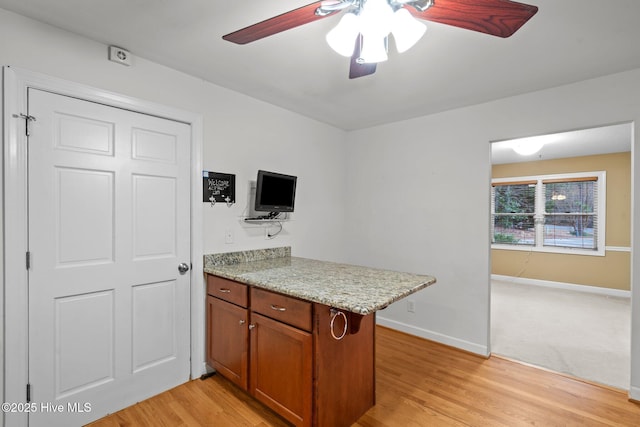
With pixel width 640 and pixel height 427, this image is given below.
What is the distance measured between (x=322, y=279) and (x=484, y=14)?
1.57 metres

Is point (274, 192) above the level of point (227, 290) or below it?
above

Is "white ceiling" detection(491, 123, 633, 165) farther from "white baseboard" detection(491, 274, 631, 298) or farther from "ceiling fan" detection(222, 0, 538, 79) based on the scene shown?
"ceiling fan" detection(222, 0, 538, 79)

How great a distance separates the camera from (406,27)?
1.19 metres

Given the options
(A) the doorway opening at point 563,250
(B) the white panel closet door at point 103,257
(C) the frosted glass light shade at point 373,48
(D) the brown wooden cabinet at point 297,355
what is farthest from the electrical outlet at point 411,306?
(C) the frosted glass light shade at point 373,48

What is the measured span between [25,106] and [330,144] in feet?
8.75

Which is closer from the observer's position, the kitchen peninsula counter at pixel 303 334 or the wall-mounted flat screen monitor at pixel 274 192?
the kitchen peninsula counter at pixel 303 334

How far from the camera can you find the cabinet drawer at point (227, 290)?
2.05 m

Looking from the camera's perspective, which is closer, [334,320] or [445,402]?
[334,320]

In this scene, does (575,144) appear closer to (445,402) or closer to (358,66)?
(445,402)

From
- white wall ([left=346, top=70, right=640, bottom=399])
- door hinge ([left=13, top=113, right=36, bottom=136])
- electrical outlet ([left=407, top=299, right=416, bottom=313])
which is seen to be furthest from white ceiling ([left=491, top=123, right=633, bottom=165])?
door hinge ([left=13, top=113, right=36, bottom=136])

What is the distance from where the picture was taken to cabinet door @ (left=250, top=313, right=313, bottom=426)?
1644 mm

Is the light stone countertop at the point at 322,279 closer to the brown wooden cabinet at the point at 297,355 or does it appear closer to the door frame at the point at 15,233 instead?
the brown wooden cabinet at the point at 297,355

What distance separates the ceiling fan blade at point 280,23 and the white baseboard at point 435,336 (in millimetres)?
2995

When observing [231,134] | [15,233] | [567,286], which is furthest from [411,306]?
[567,286]
